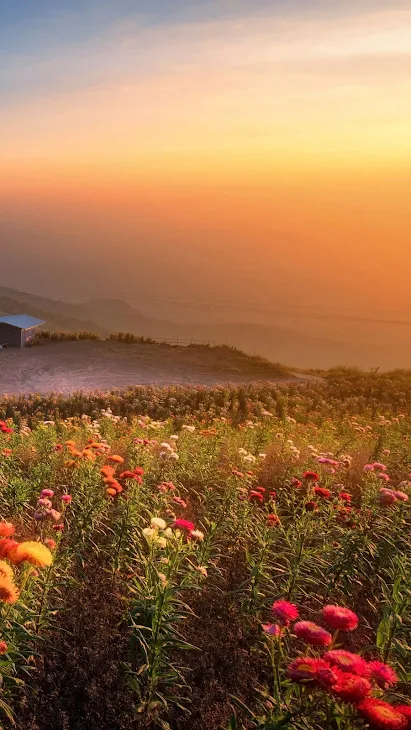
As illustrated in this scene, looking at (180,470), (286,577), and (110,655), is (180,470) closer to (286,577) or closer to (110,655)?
(286,577)

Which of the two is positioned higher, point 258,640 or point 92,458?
point 92,458

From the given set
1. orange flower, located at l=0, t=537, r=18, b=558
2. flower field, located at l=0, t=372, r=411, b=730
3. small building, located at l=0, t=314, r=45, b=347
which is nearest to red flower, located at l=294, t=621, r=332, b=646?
flower field, located at l=0, t=372, r=411, b=730

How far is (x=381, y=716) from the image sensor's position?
1.77m

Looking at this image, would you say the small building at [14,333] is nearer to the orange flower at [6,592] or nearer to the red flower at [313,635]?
the orange flower at [6,592]

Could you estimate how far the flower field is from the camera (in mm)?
2555

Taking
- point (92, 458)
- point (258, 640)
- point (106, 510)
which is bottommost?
point (258, 640)

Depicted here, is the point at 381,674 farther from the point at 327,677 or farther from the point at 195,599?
the point at 195,599

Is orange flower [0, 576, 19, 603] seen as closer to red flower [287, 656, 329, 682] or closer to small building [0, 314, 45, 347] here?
red flower [287, 656, 329, 682]

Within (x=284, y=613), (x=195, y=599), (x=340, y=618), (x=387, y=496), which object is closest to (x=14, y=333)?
(x=195, y=599)

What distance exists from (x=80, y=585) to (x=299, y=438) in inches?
224

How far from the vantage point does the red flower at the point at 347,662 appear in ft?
6.29

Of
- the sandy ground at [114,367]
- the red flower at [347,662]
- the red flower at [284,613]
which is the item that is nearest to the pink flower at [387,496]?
the red flower at [284,613]

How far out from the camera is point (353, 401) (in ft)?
51.4

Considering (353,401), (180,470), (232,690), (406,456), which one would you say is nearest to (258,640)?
(232,690)
